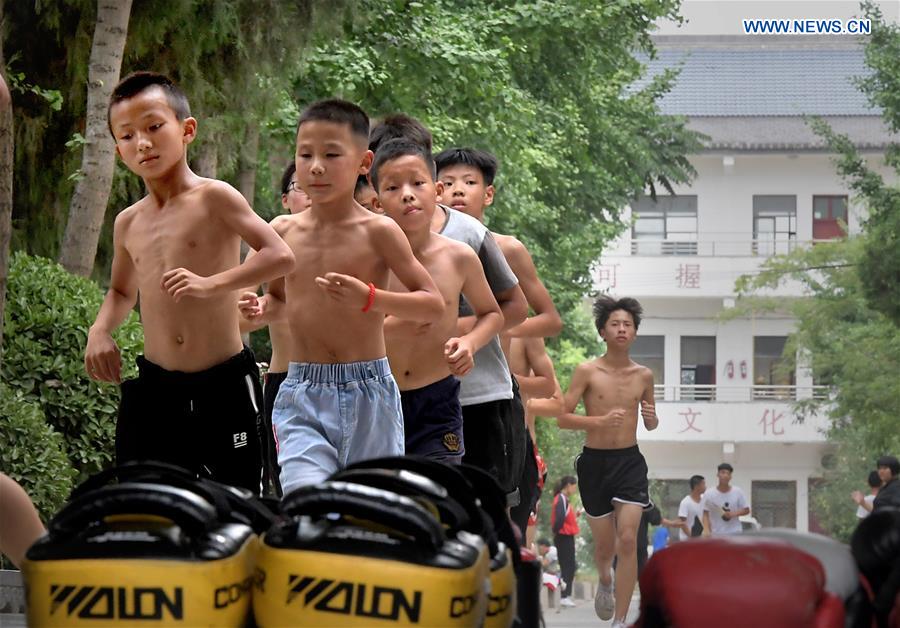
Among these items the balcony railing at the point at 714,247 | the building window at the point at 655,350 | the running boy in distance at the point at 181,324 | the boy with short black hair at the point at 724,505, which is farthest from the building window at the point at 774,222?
the running boy in distance at the point at 181,324

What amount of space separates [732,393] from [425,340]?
55101 mm

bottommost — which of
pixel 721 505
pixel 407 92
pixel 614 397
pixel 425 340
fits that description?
pixel 721 505

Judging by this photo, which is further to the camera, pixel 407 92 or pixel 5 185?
pixel 407 92

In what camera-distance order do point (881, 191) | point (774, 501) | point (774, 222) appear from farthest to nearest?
1. point (774, 222)
2. point (774, 501)
3. point (881, 191)

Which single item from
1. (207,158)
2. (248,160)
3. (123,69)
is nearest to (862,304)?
(248,160)

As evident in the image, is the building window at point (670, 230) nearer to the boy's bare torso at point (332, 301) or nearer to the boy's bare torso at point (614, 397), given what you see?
the boy's bare torso at point (614, 397)

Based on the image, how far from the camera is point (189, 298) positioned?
6.37 meters

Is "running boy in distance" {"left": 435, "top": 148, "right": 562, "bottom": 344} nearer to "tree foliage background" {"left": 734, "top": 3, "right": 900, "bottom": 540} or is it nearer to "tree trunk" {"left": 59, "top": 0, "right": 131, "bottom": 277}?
"tree trunk" {"left": 59, "top": 0, "right": 131, "bottom": 277}

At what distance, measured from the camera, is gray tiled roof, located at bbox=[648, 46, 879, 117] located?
66.0 m

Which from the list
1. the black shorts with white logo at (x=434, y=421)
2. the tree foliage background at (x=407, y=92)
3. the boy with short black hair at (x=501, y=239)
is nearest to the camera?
the black shorts with white logo at (x=434, y=421)

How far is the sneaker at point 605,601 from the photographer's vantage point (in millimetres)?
11977

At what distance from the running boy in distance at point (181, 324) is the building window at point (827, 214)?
56.4 meters

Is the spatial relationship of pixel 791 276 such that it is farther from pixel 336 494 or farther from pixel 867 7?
pixel 336 494

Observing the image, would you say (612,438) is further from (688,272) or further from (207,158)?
(688,272)
